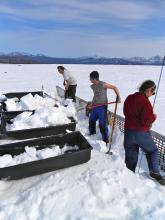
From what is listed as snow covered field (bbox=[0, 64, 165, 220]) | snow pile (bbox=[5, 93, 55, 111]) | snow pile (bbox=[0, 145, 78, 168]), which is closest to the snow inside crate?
snow pile (bbox=[5, 93, 55, 111])

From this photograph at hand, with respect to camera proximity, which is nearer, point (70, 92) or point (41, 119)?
point (41, 119)

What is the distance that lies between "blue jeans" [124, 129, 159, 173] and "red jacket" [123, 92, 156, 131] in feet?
0.31

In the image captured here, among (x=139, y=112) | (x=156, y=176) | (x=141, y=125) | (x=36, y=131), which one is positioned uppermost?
(x=139, y=112)

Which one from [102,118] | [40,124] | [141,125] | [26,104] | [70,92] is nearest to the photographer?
[141,125]

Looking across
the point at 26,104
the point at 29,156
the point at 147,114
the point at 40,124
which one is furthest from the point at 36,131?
the point at 147,114

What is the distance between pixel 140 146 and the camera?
3424 mm

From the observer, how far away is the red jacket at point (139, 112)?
10.3 ft

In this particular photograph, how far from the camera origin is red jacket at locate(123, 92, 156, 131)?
10.3ft

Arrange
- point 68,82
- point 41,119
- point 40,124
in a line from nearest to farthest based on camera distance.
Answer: point 40,124, point 41,119, point 68,82

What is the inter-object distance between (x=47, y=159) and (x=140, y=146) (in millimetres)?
1228

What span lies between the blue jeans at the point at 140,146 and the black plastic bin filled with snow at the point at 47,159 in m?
0.58

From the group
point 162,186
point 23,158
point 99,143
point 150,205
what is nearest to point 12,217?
point 23,158

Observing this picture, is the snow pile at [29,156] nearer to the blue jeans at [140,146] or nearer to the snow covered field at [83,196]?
the snow covered field at [83,196]

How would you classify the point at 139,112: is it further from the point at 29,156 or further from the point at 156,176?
the point at 29,156
